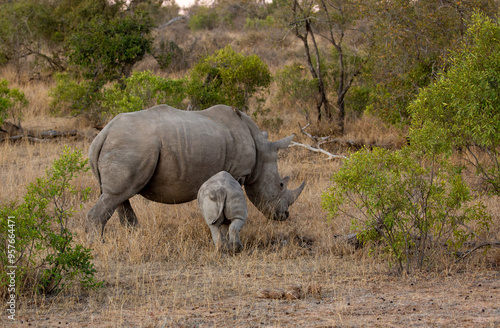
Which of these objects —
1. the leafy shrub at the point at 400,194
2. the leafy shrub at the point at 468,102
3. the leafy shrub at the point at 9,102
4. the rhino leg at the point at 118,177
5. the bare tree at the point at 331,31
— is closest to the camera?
the leafy shrub at the point at 468,102

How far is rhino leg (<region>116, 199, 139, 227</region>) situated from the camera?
7212 millimetres

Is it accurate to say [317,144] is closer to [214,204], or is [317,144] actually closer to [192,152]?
[192,152]

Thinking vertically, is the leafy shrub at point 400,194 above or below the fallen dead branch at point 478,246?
above

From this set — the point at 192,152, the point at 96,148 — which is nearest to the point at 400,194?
the point at 192,152

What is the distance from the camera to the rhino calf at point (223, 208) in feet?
20.0

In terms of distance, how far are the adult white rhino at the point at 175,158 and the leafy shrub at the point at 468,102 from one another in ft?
7.76

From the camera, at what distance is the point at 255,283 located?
5160 millimetres

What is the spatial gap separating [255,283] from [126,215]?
270 centimetres

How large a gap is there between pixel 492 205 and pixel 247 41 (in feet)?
58.6

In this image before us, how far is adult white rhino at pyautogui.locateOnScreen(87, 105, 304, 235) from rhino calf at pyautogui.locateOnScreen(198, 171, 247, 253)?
63 centimetres

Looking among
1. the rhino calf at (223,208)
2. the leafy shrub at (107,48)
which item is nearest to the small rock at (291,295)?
the rhino calf at (223,208)

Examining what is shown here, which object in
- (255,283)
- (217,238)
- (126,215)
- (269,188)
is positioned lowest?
(255,283)

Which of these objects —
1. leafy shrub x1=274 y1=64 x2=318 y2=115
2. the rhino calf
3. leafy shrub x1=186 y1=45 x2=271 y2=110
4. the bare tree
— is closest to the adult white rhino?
the rhino calf

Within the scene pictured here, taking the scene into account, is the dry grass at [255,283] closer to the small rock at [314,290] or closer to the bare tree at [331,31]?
the small rock at [314,290]
